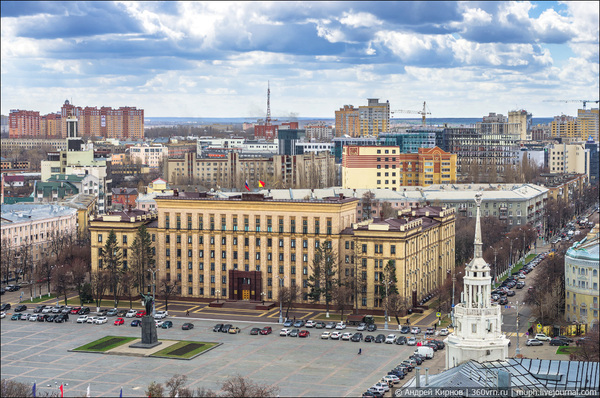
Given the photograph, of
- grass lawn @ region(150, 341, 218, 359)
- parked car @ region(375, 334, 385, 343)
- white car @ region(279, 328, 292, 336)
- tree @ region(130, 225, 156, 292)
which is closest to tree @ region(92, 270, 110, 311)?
tree @ region(130, 225, 156, 292)

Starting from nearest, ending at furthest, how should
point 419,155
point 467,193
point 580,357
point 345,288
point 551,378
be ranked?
point 551,378
point 580,357
point 345,288
point 467,193
point 419,155

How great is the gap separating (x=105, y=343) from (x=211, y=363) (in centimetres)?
1116

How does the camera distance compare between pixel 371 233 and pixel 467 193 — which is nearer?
pixel 371 233

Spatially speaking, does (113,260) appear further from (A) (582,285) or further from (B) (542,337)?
(A) (582,285)

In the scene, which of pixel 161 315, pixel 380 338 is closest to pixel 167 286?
pixel 161 315

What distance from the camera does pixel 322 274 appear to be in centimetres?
9312

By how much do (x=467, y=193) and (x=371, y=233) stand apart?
59878mm

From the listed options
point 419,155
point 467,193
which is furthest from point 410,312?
point 419,155

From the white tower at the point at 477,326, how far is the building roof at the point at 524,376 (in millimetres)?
973

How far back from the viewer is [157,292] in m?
100

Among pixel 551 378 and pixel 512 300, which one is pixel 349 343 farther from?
pixel 551 378

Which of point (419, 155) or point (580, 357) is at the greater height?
point (419, 155)

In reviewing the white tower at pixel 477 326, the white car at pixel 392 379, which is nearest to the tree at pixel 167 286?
the white car at pixel 392 379

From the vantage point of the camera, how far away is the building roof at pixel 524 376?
134 ft
